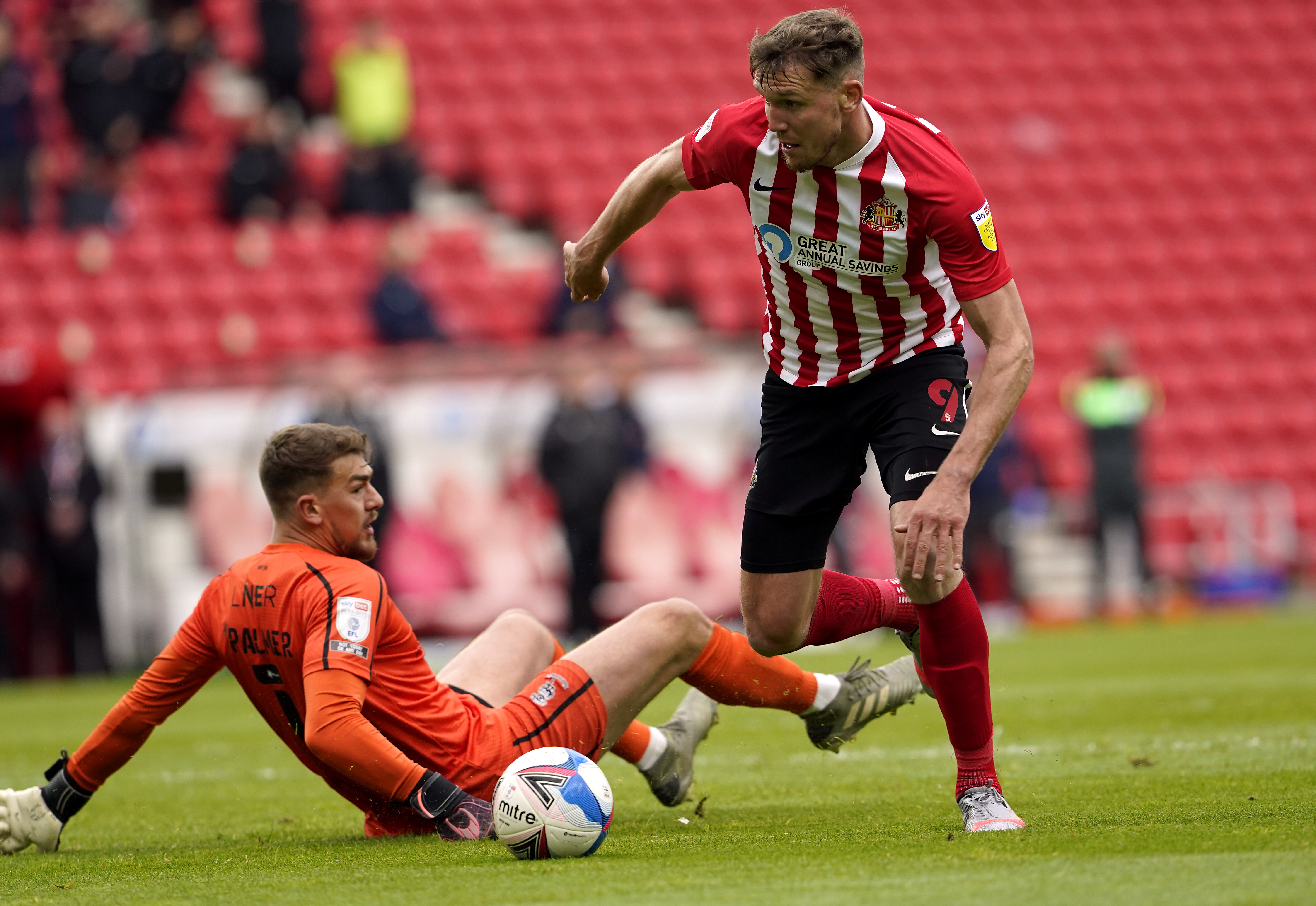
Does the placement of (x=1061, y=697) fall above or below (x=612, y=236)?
below

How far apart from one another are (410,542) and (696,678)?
850 cm

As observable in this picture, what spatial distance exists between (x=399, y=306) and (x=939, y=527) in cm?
1067

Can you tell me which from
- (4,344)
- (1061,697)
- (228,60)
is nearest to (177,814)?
(1061,697)

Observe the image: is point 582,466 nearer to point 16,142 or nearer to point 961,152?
point 16,142

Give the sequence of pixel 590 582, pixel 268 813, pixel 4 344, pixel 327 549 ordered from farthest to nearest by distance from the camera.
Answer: pixel 4 344
pixel 590 582
pixel 268 813
pixel 327 549

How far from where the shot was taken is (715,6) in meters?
20.7

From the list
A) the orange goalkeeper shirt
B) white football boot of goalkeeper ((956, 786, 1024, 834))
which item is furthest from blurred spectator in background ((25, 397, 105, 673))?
white football boot of goalkeeper ((956, 786, 1024, 834))

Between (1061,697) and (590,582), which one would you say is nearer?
(1061,697)

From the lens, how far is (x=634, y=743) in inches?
200

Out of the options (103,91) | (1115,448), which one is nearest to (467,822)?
(1115,448)

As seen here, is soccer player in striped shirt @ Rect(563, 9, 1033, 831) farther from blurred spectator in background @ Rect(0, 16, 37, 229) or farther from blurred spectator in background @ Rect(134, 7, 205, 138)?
blurred spectator in background @ Rect(134, 7, 205, 138)

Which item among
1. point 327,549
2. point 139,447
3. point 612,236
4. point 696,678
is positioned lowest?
point 139,447

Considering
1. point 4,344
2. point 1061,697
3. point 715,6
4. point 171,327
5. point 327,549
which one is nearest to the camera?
point 327,549

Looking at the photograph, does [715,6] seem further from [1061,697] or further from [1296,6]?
[1061,697]
